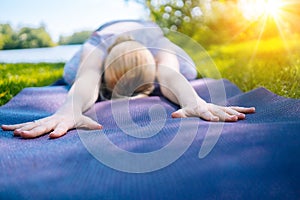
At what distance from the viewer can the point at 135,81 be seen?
2.03 metres

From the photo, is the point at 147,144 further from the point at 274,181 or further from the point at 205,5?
the point at 205,5

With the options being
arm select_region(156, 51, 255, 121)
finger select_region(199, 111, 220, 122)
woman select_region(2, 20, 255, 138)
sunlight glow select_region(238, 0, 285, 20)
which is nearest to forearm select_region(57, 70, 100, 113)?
woman select_region(2, 20, 255, 138)

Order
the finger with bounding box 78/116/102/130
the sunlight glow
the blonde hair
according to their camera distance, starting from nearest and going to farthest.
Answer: the finger with bounding box 78/116/102/130
the blonde hair
the sunlight glow

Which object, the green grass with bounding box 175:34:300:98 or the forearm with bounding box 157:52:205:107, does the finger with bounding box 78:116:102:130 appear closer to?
the forearm with bounding box 157:52:205:107

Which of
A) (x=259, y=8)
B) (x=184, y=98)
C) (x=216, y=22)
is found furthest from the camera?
(x=216, y=22)

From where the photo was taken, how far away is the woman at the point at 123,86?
136cm

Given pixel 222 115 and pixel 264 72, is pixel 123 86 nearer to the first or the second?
pixel 222 115

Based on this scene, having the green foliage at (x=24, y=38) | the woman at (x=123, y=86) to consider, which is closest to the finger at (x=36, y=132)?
the woman at (x=123, y=86)

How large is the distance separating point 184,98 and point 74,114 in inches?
19.6

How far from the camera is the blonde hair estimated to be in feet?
6.16

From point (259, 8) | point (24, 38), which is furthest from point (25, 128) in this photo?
point (259, 8)

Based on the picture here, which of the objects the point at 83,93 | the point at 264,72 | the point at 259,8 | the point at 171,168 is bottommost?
the point at 264,72

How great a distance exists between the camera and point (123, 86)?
2.02m

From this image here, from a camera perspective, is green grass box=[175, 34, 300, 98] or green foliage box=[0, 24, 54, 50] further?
green foliage box=[0, 24, 54, 50]
